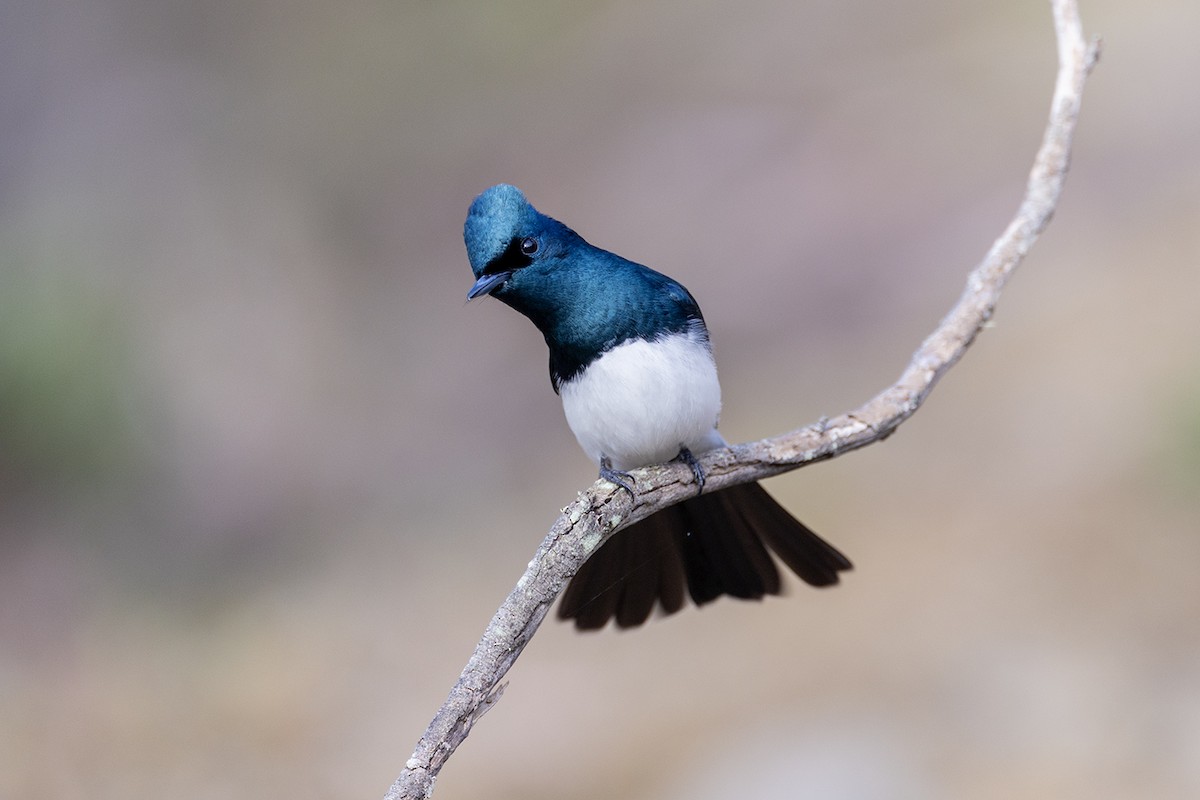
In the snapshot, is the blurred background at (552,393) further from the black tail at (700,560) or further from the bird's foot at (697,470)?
the bird's foot at (697,470)

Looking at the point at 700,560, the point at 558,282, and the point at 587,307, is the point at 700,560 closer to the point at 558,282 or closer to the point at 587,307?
the point at 587,307

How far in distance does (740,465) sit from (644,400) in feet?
1.13

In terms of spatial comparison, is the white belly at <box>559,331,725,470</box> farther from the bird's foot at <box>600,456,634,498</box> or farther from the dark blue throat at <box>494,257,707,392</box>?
the bird's foot at <box>600,456,634,498</box>

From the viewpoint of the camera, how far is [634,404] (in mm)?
3848

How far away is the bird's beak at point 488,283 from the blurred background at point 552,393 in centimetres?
386

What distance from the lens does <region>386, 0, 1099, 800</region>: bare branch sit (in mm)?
2928

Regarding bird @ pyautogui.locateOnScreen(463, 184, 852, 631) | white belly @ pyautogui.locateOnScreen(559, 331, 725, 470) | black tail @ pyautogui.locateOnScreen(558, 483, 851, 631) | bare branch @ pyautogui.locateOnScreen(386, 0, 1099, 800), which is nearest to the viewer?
bare branch @ pyautogui.locateOnScreen(386, 0, 1099, 800)

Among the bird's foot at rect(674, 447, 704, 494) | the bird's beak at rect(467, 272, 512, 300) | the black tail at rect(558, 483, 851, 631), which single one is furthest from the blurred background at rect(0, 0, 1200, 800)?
the bird's beak at rect(467, 272, 512, 300)

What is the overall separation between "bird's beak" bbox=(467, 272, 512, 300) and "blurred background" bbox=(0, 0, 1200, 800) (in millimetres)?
3857

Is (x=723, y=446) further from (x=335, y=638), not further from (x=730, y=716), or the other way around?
(x=335, y=638)

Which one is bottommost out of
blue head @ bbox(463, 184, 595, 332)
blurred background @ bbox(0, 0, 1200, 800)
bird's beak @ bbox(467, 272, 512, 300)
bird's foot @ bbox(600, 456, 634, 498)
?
bird's foot @ bbox(600, 456, 634, 498)

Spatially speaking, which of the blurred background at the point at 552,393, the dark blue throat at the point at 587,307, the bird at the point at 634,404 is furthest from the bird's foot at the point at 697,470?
the blurred background at the point at 552,393

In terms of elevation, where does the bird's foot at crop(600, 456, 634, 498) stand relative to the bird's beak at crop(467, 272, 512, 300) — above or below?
below

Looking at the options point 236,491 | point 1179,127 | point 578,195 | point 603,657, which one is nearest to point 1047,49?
point 1179,127
